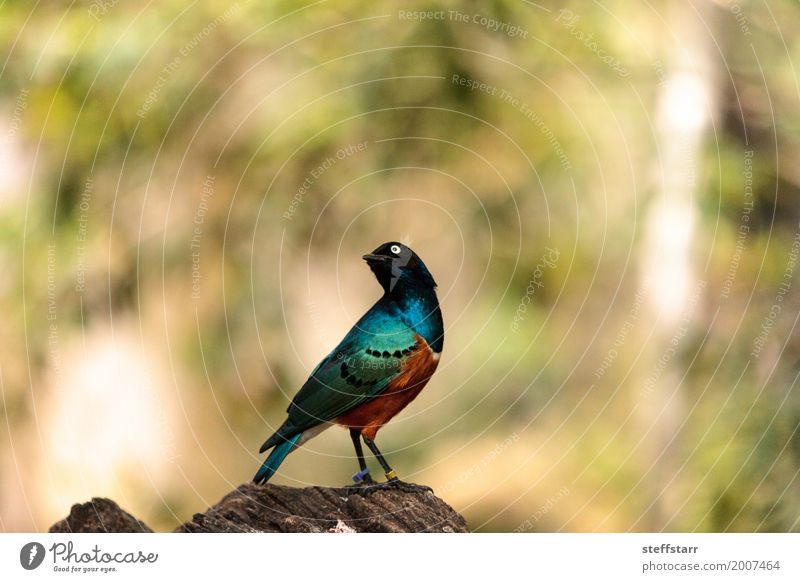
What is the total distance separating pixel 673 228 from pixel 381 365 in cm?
254

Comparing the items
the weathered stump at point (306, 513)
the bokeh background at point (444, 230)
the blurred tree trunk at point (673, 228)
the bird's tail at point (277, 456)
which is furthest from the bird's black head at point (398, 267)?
the blurred tree trunk at point (673, 228)

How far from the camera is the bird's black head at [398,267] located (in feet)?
10.9

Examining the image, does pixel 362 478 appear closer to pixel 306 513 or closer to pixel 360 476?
pixel 360 476

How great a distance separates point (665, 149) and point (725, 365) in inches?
47.4

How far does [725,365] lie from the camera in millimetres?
5105

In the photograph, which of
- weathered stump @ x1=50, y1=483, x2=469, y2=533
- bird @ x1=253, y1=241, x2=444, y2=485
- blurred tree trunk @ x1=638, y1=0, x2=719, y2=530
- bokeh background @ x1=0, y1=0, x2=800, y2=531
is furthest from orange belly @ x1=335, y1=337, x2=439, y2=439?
blurred tree trunk @ x1=638, y1=0, x2=719, y2=530

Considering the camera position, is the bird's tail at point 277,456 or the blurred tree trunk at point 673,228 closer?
the bird's tail at point 277,456

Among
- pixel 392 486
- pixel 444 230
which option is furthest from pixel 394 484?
pixel 444 230

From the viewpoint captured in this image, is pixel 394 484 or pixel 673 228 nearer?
pixel 394 484

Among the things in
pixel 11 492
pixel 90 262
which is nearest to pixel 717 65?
pixel 90 262

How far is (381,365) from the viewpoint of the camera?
10.8 feet

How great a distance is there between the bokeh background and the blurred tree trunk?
0.02m

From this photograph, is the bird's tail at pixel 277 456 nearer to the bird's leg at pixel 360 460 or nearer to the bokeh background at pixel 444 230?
the bird's leg at pixel 360 460

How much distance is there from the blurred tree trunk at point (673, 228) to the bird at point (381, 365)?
2315 mm
